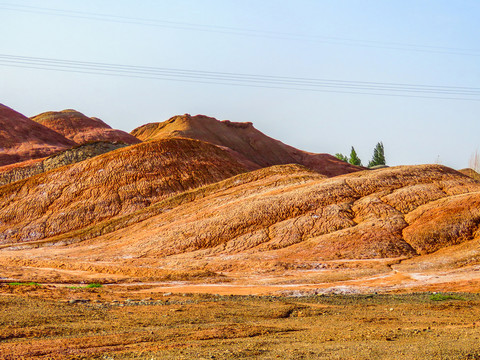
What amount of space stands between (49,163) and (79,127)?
44.9 meters

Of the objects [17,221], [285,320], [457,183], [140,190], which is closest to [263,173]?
[140,190]

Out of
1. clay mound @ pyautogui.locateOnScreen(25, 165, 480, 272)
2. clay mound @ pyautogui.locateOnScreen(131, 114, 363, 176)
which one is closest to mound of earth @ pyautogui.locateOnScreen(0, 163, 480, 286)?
clay mound @ pyautogui.locateOnScreen(25, 165, 480, 272)

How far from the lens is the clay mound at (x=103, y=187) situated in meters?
52.6

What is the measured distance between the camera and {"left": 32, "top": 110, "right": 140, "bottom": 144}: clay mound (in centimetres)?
10756

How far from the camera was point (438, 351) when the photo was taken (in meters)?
10.1

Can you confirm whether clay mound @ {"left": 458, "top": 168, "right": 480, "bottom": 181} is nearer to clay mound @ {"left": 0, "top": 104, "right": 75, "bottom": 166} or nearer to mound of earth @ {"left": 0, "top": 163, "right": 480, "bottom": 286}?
mound of earth @ {"left": 0, "top": 163, "right": 480, "bottom": 286}

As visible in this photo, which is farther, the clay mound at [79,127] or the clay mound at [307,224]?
the clay mound at [79,127]

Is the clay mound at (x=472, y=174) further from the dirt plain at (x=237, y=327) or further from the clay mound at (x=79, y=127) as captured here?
the dirt plain at (x=237, y=327)

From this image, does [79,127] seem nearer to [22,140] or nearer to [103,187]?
[22,140]

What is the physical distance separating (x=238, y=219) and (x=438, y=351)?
29.5 metres

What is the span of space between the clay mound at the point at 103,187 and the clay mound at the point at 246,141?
153 feet

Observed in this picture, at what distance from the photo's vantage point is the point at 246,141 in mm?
120438

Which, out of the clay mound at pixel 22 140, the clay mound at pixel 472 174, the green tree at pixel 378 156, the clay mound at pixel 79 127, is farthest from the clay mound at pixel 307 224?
the green tree at pixel 378 156

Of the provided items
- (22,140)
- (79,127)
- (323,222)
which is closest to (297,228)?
(323,222)
